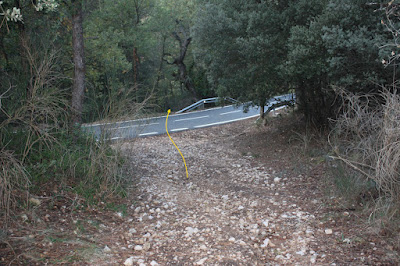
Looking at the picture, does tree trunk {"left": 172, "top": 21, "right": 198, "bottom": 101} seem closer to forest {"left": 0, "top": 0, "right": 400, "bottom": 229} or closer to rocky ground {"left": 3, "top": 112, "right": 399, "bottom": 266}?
forest {"left": 0, "top": 0, "right": 400, "bottom": 229}

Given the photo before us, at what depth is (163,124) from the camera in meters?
15.6

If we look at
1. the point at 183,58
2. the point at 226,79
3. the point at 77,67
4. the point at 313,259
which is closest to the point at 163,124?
the point at 226,79

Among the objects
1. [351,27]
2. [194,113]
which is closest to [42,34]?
[351,27]

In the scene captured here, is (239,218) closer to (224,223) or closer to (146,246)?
(224,223)

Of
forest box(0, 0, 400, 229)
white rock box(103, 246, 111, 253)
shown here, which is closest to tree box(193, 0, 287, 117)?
forest box(0, 0, 400, 229)

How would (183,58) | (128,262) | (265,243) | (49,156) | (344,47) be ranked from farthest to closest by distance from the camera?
1. (183,58)
2. (344,47)
3. (49,156)
4. (265,243)
5. (128,262)

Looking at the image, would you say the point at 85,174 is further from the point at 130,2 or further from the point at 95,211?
the point at 130,2

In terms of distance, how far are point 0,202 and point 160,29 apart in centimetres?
1907

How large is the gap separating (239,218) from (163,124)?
409 inches

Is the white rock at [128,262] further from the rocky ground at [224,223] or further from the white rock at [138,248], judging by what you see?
the white rock at [138,248]

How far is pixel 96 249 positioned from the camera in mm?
4484

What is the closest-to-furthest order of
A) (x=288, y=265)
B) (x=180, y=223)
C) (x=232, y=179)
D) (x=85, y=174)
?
(x=288, y=265), (x=180, y=223), (x=85, y=174), (x=232, y=179)

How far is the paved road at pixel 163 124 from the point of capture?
20.9 ft

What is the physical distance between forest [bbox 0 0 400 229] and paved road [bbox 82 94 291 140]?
0.19 meters
